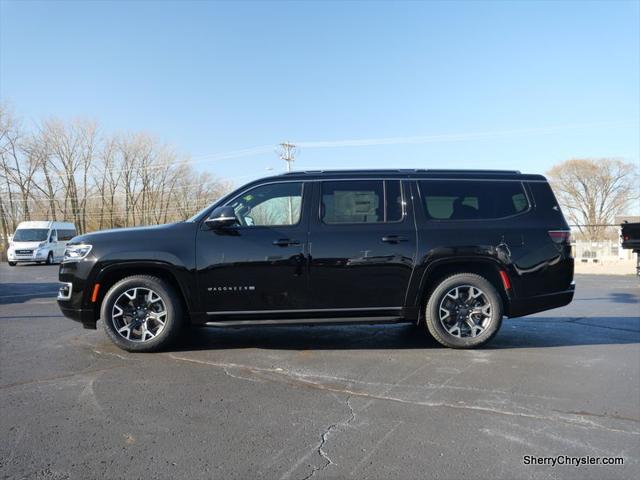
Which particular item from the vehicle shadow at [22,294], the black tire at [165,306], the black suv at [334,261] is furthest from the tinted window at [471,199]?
the vehicle shadow at [22,294]

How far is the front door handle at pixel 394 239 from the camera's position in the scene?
493cm

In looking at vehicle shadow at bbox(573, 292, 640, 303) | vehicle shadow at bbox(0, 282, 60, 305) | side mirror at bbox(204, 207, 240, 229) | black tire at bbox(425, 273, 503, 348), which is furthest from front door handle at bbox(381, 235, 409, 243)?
vehicle shadow at bbox(0, 282, 60, 305)

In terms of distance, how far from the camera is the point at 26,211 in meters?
54.6

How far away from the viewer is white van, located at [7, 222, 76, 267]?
2558 cm

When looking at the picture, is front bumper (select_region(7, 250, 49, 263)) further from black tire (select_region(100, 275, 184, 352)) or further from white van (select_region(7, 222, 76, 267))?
black tire (select_region(100, 275, 184, 352))

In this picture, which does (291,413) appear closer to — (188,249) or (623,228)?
(188,249)

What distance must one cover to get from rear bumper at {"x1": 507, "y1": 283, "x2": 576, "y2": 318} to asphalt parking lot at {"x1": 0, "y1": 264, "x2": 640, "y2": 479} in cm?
45

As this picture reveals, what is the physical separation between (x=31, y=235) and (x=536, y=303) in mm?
28773

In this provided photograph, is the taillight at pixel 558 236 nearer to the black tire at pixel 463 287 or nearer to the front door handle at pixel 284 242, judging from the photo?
the black tire at pixel 463 287


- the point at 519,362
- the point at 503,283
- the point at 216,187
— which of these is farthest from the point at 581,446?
the point at 216,187

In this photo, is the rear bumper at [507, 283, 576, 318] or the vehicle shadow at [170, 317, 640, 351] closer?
the rear bumper at [507, 283, 576, 318]

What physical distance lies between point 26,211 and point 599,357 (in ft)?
207

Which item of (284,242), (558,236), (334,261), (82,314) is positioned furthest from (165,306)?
(558,236)

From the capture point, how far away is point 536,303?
16.7 ft
